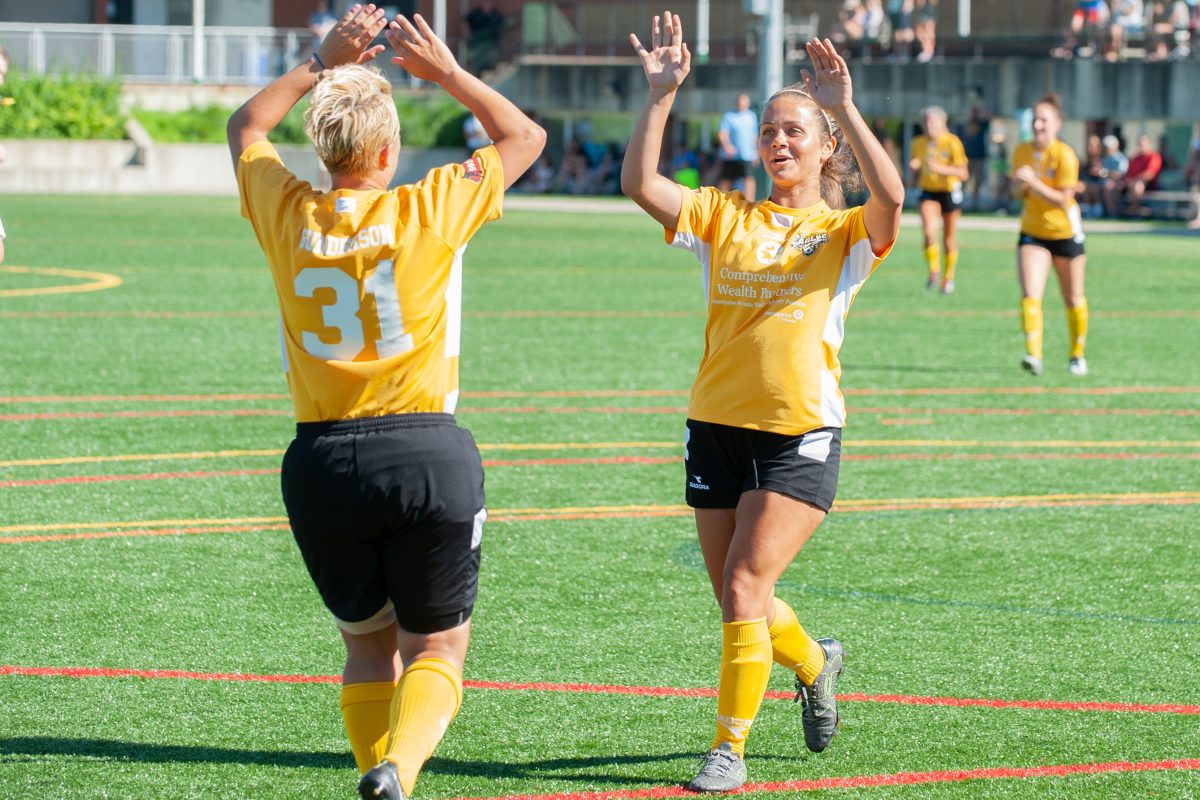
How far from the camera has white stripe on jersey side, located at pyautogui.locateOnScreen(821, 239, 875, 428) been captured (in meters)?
4.93

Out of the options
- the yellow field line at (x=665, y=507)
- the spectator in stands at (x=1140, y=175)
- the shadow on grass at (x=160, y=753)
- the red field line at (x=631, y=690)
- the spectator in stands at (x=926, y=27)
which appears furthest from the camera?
the spectator in stands at (x=926, y=27)

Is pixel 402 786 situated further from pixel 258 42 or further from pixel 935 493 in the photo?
pixel 258 42

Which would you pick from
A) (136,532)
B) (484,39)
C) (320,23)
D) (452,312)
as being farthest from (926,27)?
(452,312)

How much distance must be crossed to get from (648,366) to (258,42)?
98.5 ft

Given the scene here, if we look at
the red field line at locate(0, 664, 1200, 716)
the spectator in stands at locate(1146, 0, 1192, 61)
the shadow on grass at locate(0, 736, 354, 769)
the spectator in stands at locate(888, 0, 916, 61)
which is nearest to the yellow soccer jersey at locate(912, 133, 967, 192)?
the red field line at locate(0, 664, 1200, 716)

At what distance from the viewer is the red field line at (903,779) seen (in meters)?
4.75

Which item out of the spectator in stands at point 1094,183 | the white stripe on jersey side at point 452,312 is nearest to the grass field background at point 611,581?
the white stripe on jersey side at point 452,312

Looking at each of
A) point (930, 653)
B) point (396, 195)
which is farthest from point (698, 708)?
point (396, 195)

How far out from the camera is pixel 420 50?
4.19 meters

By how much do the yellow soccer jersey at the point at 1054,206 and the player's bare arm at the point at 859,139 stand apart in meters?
8.51

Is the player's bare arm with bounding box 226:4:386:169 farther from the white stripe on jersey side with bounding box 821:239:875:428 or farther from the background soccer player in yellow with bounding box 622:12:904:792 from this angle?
the white stripe on jersey side with bounding box 821:239:875:428

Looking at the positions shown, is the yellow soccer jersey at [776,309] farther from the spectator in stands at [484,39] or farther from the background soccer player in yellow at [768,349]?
the spectator in stands at [484,39]

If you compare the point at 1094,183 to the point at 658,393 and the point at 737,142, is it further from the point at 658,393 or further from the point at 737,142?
the point at 658,393

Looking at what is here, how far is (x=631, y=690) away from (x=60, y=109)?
34.4 m
